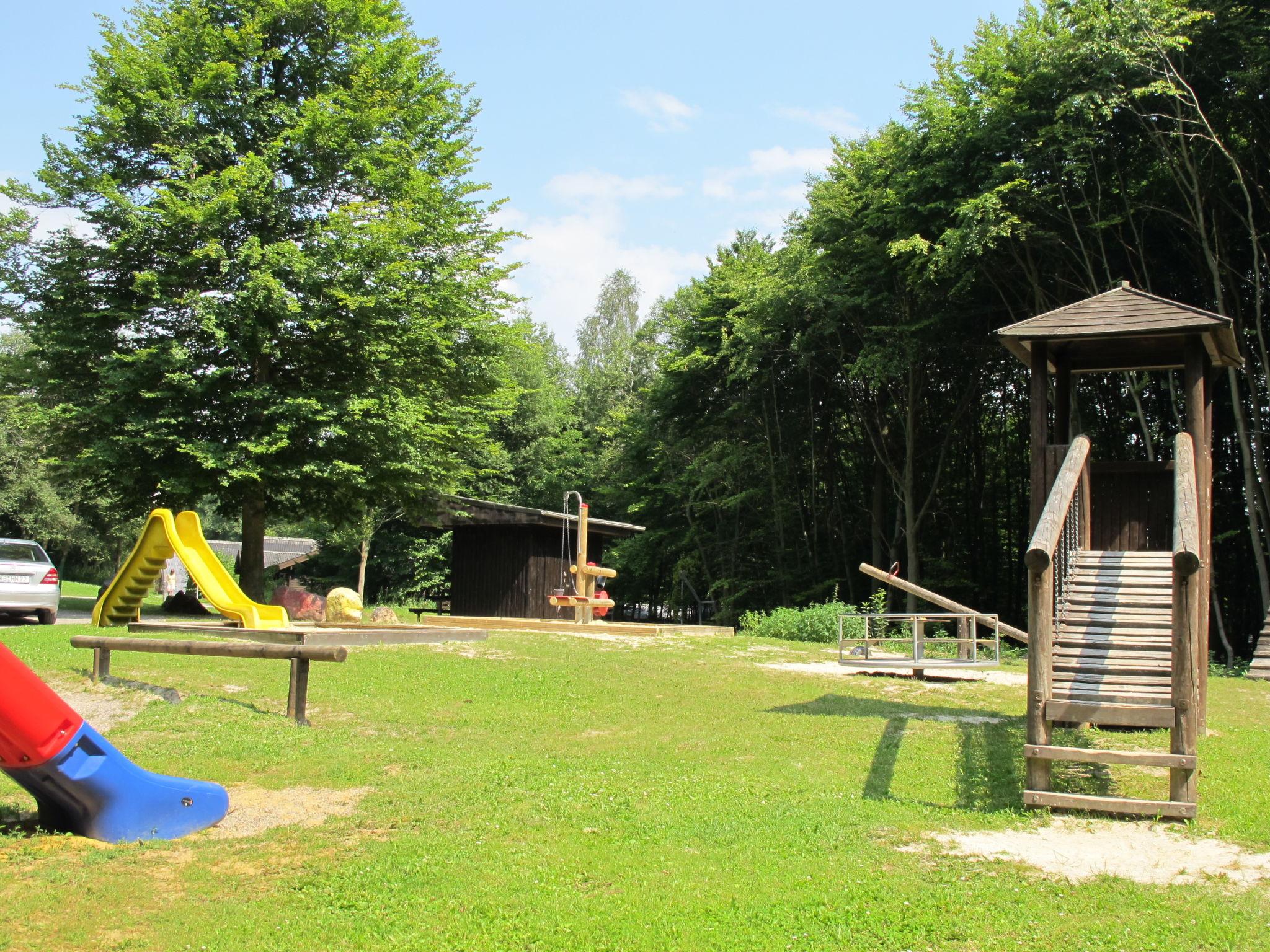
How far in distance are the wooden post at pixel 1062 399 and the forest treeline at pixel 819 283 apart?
Result: 7866 millimetres

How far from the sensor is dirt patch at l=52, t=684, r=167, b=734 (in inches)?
320

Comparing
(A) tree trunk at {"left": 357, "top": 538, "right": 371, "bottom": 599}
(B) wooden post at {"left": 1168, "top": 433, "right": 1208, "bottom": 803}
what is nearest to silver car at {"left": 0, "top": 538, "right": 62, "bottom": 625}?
(A) tree trunk at {"left": 357, "top": 538, "right": 371, "bottom": 599}

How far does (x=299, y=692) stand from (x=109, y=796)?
3274 mm

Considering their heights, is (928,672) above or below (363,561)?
below

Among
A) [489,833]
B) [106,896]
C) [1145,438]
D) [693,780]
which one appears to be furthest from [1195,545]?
[1145,438]

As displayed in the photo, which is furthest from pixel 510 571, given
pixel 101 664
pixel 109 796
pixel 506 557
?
pixel 109 796

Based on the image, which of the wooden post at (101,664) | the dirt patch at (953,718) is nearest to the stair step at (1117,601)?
the dirt patch at (953,718)

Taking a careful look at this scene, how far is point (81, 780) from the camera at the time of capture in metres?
5.15

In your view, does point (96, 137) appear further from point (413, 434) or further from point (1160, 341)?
point (1160, 341)

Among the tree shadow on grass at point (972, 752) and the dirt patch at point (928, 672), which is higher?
the dirt patch at point (928, 672)

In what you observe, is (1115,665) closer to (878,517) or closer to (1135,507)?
(1135,507)

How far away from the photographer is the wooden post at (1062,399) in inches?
398

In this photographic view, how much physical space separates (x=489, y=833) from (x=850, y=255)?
800 inches

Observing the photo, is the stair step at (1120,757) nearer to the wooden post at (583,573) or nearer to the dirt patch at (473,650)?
the dirt patch at (473,650)
